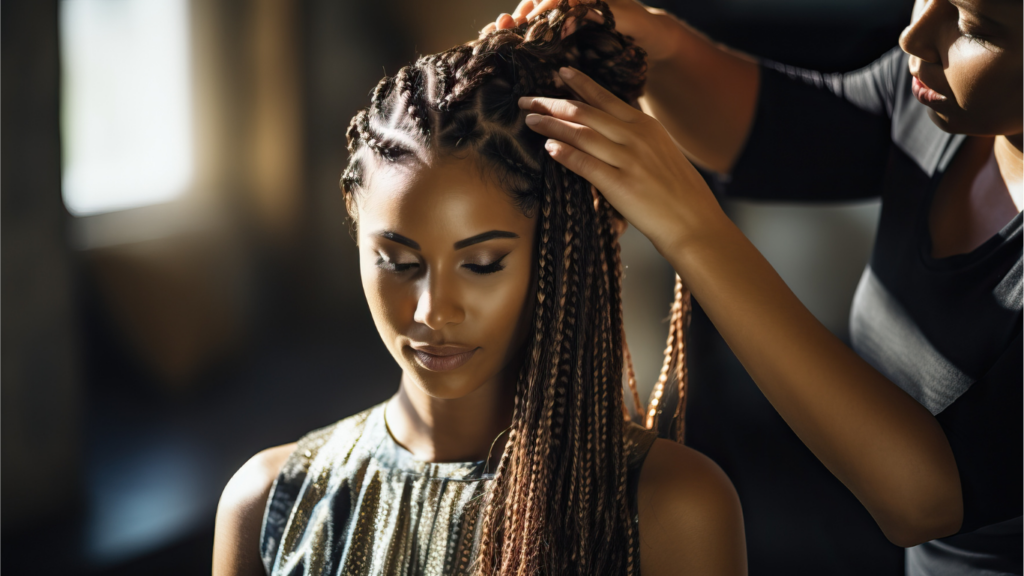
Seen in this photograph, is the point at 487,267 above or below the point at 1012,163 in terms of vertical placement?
below

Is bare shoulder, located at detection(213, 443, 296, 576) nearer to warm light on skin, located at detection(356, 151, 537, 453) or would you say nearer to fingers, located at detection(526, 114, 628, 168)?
warm light on skin, located at detection(356, 151, 537, 453)

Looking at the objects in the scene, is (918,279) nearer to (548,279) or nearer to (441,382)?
(548,279)

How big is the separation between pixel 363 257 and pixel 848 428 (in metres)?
0.53

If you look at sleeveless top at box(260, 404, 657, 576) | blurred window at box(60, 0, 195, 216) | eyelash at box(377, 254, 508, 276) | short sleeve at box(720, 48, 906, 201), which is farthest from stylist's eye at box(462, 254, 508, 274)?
blurred window at box(60, 0, 195, 216)

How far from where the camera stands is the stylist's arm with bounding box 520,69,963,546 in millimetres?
631

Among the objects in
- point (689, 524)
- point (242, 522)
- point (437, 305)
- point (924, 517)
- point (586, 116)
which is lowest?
point (242, 522)

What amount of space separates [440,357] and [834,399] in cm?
40

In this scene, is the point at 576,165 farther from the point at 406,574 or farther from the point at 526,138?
the point at 406,574

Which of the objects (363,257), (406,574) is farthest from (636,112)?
(406,574)

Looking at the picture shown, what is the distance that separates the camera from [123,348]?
1.28 m

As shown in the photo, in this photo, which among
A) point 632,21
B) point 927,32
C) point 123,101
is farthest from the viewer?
point 123,101

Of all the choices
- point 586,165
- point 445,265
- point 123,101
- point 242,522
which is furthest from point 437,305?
point 123,101

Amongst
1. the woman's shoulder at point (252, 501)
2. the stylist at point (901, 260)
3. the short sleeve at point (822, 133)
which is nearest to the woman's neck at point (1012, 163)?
the stylist at point (901, 260)

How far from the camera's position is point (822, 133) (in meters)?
1.11
